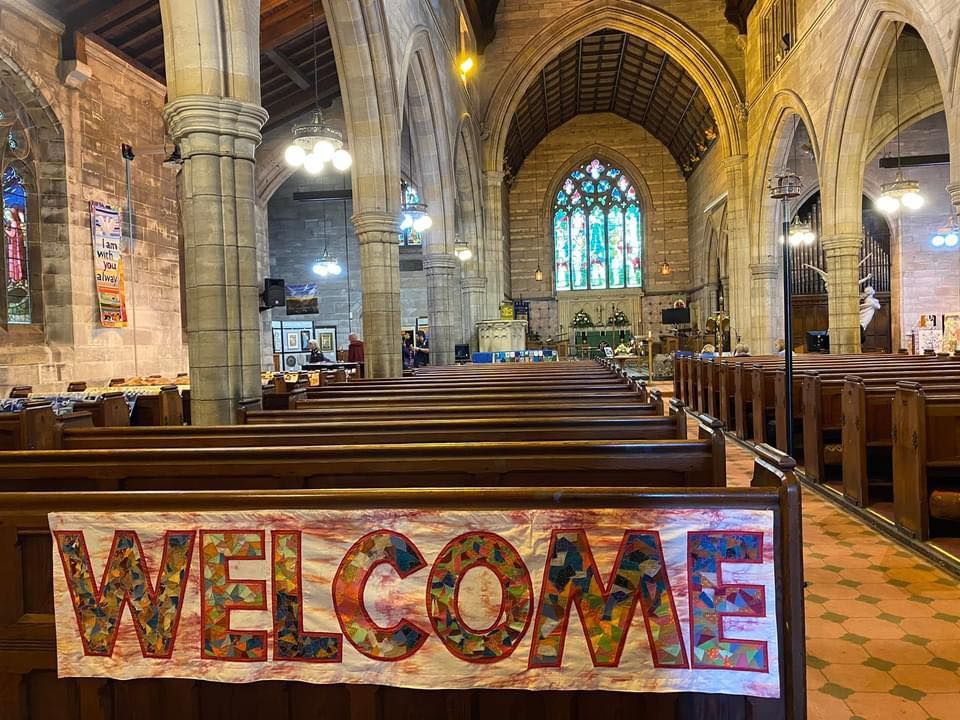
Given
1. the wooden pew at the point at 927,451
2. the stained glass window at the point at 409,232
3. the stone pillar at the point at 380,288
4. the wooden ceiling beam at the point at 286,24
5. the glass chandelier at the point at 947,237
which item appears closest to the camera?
the wooden pew at the point at 927,451

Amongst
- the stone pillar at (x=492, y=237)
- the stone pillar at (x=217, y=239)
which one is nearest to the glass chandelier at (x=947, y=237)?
the stone pillar at (x=492, y=237)

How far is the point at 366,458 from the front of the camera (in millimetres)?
2299

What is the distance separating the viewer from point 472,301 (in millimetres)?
17094

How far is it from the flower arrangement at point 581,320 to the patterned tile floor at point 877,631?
21599 mm

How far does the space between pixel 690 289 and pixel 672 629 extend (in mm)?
25167

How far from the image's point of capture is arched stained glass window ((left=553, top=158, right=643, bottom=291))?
85.7 ft

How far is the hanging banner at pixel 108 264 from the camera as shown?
10.1 meters

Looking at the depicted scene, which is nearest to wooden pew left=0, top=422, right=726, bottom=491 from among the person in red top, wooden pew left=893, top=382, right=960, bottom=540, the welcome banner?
the welcome banner

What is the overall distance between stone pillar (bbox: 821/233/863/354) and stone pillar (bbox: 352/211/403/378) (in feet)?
29.3

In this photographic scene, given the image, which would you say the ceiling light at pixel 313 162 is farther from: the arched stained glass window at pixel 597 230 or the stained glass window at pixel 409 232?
the arched stained glass window at pixel 597 230

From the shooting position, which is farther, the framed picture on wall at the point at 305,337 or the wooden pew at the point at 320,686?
the framed picture on wall at the point at 305,337

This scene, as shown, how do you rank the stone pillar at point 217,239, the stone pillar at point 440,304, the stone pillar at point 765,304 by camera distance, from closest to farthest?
the stone pillar at point 217,239
the stone pillar at point 440,304
the stone pillar at point 765,304

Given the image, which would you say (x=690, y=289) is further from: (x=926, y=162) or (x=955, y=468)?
(x=955, y=468)

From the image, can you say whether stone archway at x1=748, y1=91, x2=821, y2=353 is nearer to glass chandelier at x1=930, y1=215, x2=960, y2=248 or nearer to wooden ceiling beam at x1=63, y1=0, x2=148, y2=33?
glass chandelier at x1=930, y1=215, x2=960, y2=248
